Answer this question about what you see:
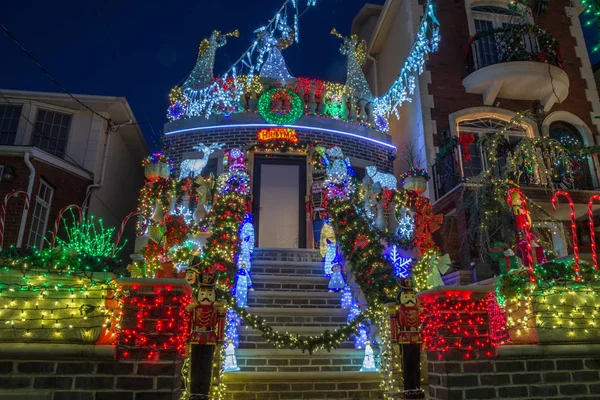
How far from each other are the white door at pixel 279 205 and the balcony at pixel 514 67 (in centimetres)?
514

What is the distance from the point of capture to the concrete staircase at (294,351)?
488 cm

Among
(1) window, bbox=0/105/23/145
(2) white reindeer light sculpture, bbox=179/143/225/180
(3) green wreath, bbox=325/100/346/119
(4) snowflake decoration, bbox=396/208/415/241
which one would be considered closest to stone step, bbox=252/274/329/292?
(4) snowflake decoration, bbox=396/208/415/241

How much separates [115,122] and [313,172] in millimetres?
5378

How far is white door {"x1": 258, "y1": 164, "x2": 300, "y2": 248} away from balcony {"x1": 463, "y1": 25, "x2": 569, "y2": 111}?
514 centimetres

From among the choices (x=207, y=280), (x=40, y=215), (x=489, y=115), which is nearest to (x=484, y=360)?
(x=207, y=280)

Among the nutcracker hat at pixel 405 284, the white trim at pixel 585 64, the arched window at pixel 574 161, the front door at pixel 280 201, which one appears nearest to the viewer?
the nutcracker hat at pixel 405 284

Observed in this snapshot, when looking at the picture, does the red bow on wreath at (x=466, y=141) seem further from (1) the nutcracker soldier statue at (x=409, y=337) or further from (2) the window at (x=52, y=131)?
(2) the window at (x=52, y=131)

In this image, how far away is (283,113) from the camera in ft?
35.4

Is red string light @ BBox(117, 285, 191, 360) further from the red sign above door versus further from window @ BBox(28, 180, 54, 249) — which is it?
the red sign above door

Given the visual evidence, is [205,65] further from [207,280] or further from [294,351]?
[207,280]

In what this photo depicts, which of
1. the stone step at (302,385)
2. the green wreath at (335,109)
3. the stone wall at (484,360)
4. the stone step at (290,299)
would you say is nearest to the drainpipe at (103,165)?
the green wreath at (335,109)

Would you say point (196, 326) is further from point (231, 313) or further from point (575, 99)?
point (575, 99)

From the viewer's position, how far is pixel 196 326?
3582 millimetres

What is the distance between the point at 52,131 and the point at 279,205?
19.0 feet
